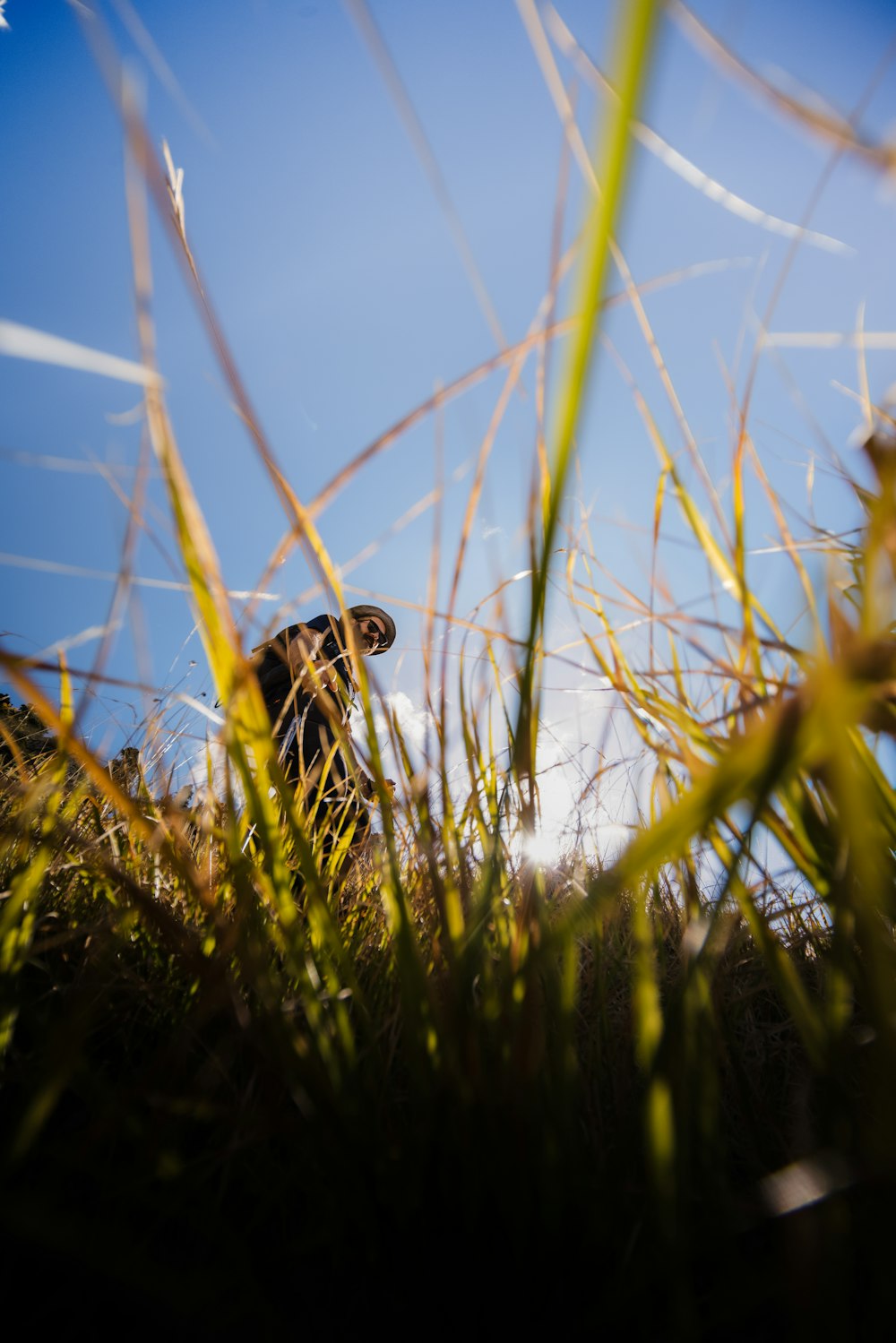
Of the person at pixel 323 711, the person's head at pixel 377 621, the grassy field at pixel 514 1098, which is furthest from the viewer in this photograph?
the person's head at pixel 377 621

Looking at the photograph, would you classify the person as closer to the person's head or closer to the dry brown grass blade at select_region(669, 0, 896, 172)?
the person's head

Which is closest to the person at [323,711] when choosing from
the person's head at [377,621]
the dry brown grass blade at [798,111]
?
the person's head at [377,621]

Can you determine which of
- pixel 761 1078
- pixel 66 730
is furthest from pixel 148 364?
pixel 761 1078

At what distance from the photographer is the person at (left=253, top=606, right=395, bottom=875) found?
66cm

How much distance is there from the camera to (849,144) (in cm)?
29

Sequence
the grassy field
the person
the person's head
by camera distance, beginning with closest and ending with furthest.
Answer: the grassy field → the person → the person's head

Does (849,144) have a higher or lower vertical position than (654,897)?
higher

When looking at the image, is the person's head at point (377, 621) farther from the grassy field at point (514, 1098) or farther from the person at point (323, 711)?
the grassy field at point (514, 1098)

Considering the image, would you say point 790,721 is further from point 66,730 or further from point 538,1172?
point 66,730

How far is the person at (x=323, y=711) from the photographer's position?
660 mm

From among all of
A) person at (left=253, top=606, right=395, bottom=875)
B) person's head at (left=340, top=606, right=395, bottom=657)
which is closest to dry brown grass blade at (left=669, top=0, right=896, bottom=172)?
person at (left=253, top=606, right=395, bottom=875)

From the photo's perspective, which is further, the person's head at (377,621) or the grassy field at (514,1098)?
the person's head at (377,621)

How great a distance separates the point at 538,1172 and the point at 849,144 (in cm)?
56

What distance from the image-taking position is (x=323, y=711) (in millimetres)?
607
